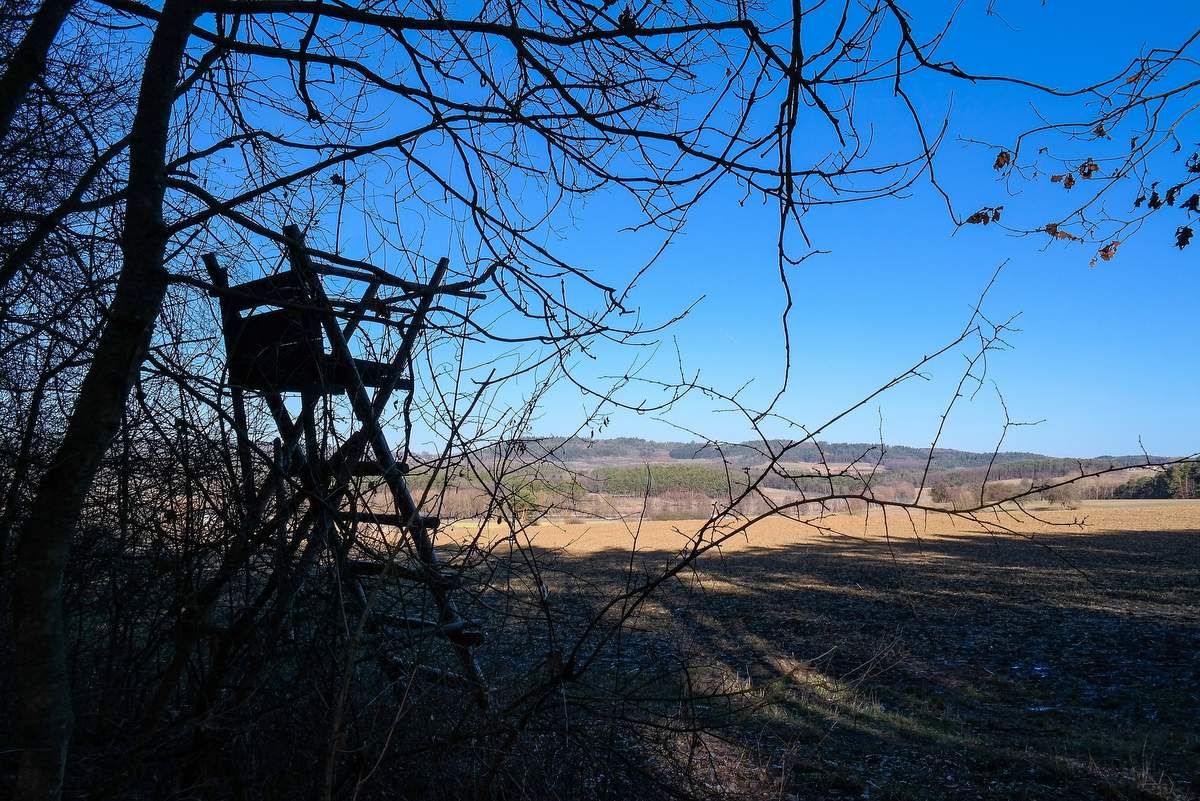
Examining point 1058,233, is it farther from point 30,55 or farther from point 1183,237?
point 30,55

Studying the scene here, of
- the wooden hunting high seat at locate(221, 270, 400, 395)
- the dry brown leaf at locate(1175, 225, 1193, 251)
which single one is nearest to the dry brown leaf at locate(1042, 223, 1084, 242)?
the dry brown leaf at locate(1175, 225, 1193, 251)

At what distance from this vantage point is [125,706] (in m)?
2.61

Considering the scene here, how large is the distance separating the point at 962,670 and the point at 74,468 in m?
9.64

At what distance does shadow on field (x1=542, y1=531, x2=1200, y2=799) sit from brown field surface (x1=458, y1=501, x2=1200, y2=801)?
0.09 feet

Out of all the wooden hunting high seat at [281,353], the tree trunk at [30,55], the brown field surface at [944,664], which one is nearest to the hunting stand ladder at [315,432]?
the wooden hunting high seat at [281,353]

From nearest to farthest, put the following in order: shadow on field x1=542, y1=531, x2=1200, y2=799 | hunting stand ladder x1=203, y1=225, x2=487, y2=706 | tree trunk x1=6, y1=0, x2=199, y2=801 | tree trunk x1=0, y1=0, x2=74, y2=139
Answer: tree trunk x1=6, y1=0, x2=199, y2=801 → tree trunk x1=0, y1=0, x2=74, y2=139 → hunting stand ladder x1=203, y1=225, x2=487, y2=706 → shadow on field x1=542, y1=531, x2=1200, y2=799

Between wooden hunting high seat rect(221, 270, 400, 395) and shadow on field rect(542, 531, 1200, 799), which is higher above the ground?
wooden hunting high seat rect(221, 270, 400, 395)

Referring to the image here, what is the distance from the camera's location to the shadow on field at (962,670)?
18.2 feet

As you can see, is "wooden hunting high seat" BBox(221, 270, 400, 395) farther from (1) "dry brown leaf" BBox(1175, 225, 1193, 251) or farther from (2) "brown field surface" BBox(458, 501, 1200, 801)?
(1) "dry brown leaf" BBox(1175, 225, 1193, 251)

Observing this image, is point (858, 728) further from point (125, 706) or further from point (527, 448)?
point (125, 706)

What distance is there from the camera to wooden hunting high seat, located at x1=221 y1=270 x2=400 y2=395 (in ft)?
8.67

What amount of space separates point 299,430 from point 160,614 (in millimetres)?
788

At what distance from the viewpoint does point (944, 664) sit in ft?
31.1

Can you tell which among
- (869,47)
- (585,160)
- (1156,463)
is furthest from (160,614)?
(1156,463)
